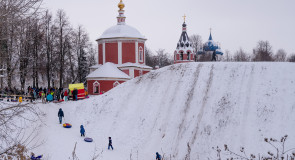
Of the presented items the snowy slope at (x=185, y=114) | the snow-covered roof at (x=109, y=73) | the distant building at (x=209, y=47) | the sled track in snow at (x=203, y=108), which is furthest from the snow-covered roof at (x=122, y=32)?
the distant building at (x=209, y=47)

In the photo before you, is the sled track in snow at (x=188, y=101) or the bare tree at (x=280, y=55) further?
the bare tree at (x=280, y=55)

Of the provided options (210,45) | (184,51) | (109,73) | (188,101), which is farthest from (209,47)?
(188,101)

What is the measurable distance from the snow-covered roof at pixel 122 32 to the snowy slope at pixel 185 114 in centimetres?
1375

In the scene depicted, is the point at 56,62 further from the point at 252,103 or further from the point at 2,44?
the point at 2,44

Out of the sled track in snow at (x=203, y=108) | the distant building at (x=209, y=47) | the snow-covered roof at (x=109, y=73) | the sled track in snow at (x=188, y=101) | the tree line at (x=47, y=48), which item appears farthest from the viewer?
the distant building at (x=209, y=47)

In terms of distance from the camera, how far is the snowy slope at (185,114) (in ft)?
59.3

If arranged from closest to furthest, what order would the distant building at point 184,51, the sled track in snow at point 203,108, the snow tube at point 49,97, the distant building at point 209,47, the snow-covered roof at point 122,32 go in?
the sled track in snow at point 203,108
the snow tube at point 49,97
the snow-covered roof at point 122,32
the distant building at point 184,51
the distant building at point 209,47

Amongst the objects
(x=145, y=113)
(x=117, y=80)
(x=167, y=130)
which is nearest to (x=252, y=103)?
(x=167, y=130)

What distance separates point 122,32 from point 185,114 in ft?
72.4

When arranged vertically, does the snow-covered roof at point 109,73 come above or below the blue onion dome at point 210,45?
below

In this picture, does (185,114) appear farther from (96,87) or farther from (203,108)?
(96,87)

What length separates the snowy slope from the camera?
18.1 metres

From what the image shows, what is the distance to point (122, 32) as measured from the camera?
40375mm

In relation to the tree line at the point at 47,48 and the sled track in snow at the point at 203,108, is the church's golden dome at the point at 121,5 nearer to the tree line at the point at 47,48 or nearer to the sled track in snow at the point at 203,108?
the tree line at the point at 47,48
